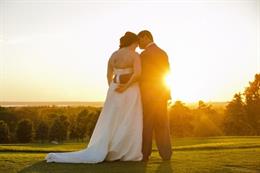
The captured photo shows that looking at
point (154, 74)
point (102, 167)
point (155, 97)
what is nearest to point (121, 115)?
point (155, 97)

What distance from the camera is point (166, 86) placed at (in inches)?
448

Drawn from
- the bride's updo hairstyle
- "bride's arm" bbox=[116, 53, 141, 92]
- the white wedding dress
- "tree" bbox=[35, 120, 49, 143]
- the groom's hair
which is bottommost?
"tree" bbox=[35, 120, 49, 143]

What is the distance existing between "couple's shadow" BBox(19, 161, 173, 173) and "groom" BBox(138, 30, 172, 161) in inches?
37.9

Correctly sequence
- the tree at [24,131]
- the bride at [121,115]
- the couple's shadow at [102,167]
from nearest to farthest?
1. the couple's shadow at [102,167]
2. the bride at [121,115]
3. the tree at [24,131]

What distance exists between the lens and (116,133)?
1120cm

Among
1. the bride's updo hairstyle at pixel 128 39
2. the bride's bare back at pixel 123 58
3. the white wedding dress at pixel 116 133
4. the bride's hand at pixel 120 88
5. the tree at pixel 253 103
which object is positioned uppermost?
the bride's updo hairstyle at pixel 128 39

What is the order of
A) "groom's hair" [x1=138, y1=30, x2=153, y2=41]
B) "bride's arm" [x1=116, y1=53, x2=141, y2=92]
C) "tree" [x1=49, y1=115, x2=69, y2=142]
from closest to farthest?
"bride's arm" [x1=116, y1=53, x2=141, y2=92] < "groom's hair" [x1=138, y1=30, x2=153, y2=41] < "tree" [x1=49, y1=115, x2=69, y2=142]

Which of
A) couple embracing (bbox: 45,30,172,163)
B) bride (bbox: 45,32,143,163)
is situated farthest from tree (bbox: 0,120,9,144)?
couple embracing (bbox: 45,30,172,163)

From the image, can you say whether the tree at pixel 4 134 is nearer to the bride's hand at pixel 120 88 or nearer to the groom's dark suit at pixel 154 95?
the bride's hand at pixel 120 88

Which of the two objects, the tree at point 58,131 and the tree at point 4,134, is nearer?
the tree at point 4,134

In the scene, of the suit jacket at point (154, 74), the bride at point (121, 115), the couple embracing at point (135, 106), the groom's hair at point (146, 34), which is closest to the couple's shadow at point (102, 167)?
the bride at point (121, 115)

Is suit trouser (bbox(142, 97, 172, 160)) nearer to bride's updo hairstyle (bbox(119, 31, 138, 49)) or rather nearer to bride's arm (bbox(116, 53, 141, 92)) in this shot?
bride's arm (bbox(116, 53, 141, 92))

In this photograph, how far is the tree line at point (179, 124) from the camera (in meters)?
52.1

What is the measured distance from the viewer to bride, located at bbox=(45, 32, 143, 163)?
35.9 feet
